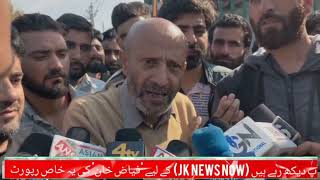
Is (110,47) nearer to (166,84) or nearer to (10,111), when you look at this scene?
(10,111)

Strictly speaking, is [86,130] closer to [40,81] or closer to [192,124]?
[192,124]

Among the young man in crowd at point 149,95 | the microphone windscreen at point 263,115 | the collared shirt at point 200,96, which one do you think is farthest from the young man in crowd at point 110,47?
the microphone windscreen at point 263,115

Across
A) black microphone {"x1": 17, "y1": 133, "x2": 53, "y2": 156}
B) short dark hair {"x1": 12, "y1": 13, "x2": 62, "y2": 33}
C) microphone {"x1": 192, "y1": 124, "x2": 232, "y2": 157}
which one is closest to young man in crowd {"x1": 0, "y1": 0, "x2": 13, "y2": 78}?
black microphone {"x1": 17, "y1": 133, "x2": 53, "y2": 156}

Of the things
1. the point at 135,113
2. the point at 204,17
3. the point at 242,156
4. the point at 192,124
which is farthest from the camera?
the point at 204,17

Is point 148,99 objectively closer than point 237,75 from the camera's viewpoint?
Yes

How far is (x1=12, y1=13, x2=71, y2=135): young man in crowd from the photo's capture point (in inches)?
117

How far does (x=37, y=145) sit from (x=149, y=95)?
1.80ft

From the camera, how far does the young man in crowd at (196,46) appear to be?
3111mm

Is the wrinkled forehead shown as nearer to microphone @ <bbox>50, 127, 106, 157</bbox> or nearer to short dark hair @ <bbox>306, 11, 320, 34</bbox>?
microphone @ <bbox>50, 127, 106, 157</bbox>

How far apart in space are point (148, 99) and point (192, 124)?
247 millimetres

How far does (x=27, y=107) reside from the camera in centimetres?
288

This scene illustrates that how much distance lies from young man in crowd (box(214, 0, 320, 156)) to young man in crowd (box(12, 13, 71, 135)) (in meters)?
0.97

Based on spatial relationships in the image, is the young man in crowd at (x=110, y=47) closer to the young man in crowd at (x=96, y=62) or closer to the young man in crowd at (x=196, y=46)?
the young man in crowd at (x=96, y=62)

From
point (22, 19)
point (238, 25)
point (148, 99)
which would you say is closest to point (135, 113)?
point (148, 99)
